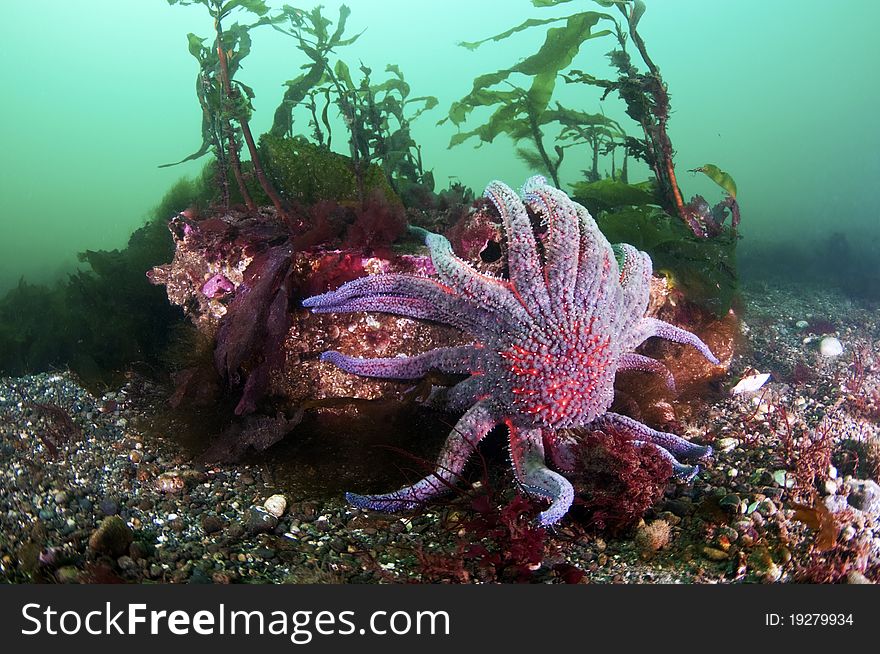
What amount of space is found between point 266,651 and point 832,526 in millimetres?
3408

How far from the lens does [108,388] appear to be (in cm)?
520

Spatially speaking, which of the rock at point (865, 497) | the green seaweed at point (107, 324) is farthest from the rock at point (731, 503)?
the green seaweed at point (107, 324)

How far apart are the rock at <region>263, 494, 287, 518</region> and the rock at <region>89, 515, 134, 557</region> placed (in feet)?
2.89

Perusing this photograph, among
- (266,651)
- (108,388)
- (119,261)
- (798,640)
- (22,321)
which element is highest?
(119,261)

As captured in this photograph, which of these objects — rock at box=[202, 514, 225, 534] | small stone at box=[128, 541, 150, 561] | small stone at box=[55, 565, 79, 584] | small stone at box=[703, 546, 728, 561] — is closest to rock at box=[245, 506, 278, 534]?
rock at box=[202, 514, 225, 534]

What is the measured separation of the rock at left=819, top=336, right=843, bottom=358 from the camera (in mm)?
6820

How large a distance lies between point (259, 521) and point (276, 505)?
0.20 m

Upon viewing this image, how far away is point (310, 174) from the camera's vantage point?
5.57m

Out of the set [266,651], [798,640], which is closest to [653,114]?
[798,640]

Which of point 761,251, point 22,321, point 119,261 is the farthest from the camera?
point 761,251

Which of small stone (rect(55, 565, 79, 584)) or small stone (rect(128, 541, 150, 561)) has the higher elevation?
small stone (rect(55, 565, 79, 584))

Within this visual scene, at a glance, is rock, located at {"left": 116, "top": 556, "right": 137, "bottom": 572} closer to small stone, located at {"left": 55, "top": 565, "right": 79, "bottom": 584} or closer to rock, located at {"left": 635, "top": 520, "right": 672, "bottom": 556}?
small stone, located at {"left": 55, "top": 565, "right": 79, "bottom": 584}

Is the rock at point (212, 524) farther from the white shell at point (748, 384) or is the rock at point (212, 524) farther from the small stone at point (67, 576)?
the white shell at point (748, 384)

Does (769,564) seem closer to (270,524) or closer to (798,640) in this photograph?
(798,640)
